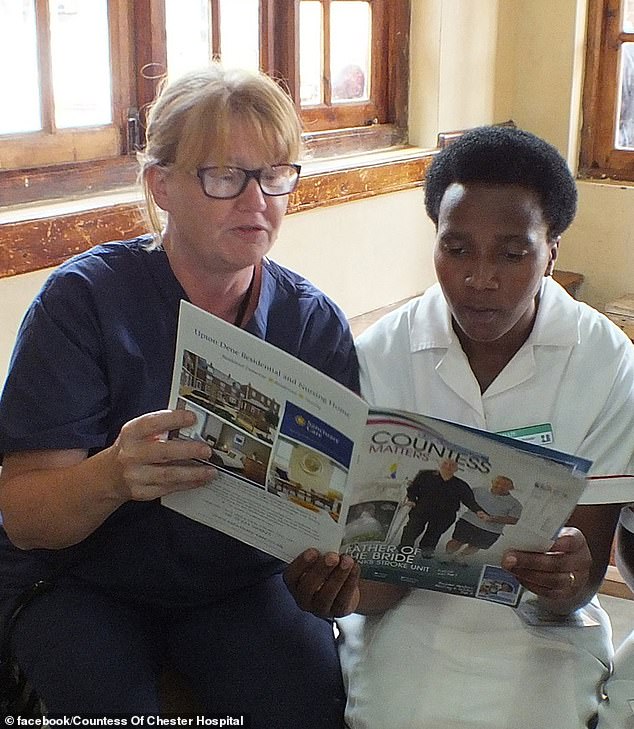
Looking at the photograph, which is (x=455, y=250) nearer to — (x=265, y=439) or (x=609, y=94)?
(x=265, y=439)

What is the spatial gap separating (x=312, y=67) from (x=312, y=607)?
6.63 ft

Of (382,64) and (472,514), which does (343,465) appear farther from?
(382,64)

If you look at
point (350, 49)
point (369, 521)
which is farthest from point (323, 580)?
point (350, 49)

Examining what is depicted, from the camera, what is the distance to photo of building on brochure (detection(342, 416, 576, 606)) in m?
1.05

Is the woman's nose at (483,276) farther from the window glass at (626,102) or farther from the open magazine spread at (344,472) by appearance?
the window glass at (626,102)

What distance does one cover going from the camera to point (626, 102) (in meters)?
3.44

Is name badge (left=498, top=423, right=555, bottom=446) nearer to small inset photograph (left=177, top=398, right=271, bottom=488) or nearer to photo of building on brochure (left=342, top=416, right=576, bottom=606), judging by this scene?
photo of building on brochure (left=342, top=416, right=576, bottom=606)

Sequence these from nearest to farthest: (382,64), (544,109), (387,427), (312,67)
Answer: (387,427) < (312,67) < (382,64) < (544,109)

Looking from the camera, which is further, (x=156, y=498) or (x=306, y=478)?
(x=156, y=498)

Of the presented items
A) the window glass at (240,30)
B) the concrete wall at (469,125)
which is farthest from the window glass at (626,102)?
the window glass at (240,30)

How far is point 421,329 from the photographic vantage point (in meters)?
1.36

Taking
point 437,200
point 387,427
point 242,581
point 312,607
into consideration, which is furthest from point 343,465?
Answer: point 437,200

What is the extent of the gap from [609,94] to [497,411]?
2483 millimetres

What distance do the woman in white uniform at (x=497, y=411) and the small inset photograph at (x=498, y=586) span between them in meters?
0.02
